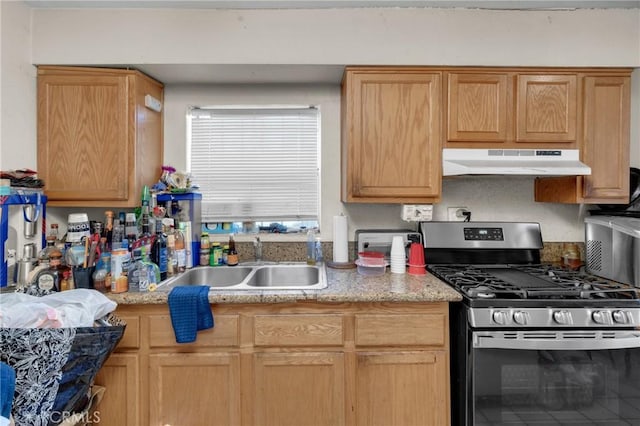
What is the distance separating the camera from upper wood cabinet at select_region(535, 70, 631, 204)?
5.90ft

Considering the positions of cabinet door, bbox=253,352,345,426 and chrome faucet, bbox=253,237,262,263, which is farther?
chrome faucet, bbox=253,237,262,263

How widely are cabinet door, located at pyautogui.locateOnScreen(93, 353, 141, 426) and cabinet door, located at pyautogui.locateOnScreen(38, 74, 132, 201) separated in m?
0.88

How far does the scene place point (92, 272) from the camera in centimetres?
151

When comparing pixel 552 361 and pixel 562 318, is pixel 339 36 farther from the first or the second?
pixel 552 361

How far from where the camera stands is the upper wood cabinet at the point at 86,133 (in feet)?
Result: 5.77

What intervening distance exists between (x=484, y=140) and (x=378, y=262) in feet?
3.04

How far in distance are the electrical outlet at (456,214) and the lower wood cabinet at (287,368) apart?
85 centimetres

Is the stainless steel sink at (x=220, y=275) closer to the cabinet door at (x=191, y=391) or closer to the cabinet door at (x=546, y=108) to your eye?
the cabinet door at (x=191, y=391)

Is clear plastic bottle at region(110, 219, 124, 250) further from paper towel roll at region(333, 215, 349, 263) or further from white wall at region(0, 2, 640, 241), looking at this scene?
paper towel roll at region(333, 215, 349, 263)

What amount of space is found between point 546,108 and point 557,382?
4.68ft

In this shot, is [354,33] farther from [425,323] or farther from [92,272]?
[92,272]

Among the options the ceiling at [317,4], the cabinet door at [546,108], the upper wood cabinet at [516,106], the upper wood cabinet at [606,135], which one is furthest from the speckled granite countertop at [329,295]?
the ceiling at [317,4]

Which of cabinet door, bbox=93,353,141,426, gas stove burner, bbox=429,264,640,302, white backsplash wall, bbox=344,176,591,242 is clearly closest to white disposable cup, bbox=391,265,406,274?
gas stove burner, bbox=429,264,640,302

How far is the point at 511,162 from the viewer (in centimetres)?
178
